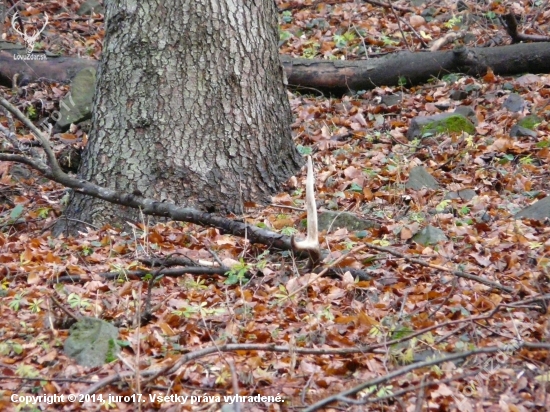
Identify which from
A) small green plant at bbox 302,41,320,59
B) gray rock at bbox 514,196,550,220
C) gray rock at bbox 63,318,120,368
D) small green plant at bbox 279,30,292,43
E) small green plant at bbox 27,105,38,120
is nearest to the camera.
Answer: gray rock at bbox 63,318,120,368

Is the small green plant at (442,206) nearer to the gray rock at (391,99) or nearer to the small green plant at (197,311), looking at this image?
the small green plant at (197,311)

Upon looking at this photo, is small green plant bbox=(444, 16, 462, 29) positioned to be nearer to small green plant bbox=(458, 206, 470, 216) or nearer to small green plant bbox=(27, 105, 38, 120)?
small green plant bbox=(458, 206, 470, 216)

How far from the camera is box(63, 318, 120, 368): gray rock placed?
353 cm

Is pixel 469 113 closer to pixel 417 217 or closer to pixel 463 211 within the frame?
pixel 463 211

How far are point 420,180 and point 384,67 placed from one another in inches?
100

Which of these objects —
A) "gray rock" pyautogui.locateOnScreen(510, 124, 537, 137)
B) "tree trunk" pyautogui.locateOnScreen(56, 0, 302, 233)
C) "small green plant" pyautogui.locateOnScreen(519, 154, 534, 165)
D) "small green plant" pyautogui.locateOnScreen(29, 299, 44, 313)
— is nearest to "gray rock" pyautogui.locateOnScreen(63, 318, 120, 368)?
"small green plant" pyautogui.locateOnScreen(29, 299, 44, 313)

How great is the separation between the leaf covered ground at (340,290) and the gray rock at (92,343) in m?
0.06

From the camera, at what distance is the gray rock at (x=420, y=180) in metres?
5.60

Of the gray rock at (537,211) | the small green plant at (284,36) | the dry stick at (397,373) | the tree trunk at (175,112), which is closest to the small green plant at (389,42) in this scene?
the small green plant at (284,36)

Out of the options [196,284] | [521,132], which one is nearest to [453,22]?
[521,132]

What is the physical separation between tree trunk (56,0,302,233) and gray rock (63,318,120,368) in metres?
1.81

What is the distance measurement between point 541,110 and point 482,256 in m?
2.85

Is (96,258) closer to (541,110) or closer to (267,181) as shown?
(267,181)

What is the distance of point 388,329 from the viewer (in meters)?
3.66
